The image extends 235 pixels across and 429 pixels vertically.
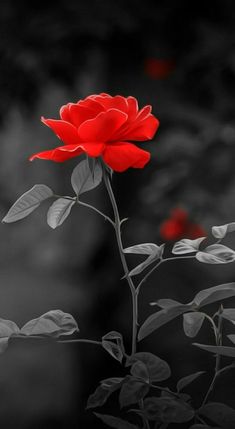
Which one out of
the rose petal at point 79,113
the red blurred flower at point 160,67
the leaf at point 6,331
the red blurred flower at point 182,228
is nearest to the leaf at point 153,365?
the leaf at point 6,331

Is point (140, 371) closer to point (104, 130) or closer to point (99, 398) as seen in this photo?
point (99, 398)

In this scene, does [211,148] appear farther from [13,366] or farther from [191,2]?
[13,366]

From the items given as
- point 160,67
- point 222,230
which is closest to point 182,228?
point 160,67

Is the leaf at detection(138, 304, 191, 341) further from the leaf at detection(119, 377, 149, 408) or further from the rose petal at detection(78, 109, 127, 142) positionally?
the rose petal at detection(78, 109, 127, 142)

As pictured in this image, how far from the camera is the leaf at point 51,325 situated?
59 cm

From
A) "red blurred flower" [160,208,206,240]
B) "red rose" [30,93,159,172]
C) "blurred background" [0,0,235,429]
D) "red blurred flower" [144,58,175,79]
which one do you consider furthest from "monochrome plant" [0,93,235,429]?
"red blurred flower" [144,58,175,79]

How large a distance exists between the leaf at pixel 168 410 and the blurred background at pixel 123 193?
92cm

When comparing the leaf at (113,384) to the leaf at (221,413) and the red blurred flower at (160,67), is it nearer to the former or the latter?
the leaf at (221,413)

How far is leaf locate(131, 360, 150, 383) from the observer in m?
0.58

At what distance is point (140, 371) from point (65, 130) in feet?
0.71

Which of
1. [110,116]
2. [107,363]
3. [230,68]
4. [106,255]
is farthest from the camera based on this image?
[106,255]

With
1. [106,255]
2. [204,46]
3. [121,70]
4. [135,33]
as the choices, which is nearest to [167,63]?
[135,33]

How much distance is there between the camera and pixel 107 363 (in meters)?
1.83

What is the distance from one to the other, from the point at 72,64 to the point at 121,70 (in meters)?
0.46
